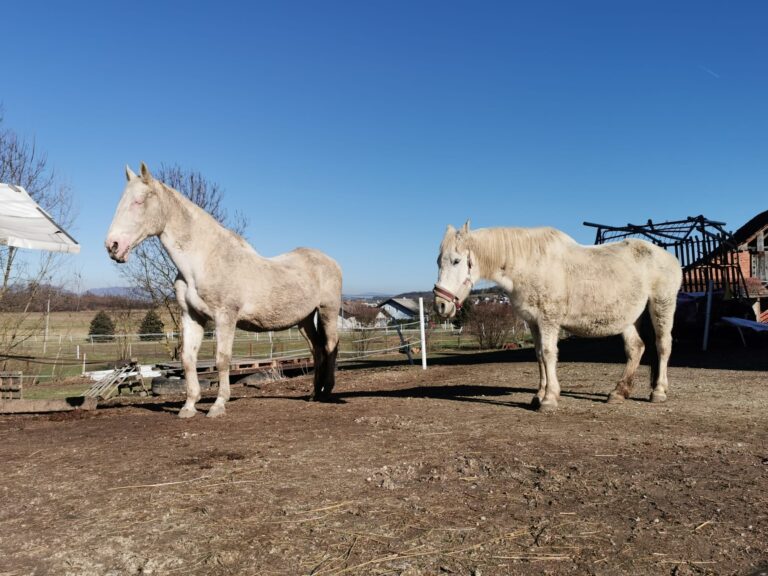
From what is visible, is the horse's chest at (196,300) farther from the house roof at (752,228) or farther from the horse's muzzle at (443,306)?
the house roof at (752,228)

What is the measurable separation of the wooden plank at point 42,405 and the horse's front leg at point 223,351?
6.67 feet

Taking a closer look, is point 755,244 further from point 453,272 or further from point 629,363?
point 453,272

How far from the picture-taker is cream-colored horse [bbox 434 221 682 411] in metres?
6.11

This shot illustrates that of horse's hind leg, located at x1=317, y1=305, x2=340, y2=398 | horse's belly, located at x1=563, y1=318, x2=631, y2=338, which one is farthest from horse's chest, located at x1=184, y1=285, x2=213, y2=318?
horse's belly, located at x1=563, y1=318, x2=631, y2=338

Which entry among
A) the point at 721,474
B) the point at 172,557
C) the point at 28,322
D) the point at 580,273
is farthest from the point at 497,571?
the point at 28,322

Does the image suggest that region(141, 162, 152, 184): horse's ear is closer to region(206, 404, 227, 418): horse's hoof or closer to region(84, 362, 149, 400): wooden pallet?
region(206, 404, 227, 418): horse's hoof

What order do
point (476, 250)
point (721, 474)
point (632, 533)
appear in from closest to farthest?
point (632, 533)
point (721, 474)
point (476, 250)

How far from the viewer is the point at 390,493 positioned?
322 centimetres

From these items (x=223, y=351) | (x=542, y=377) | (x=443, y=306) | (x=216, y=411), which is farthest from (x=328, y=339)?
(x=542, y=377)

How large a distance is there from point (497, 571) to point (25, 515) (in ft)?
8.55

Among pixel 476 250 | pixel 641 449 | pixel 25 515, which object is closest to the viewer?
pixel 25 515

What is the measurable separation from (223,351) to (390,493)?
3.34 m

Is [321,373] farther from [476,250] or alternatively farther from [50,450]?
[50,450]

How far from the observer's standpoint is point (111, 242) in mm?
5297
